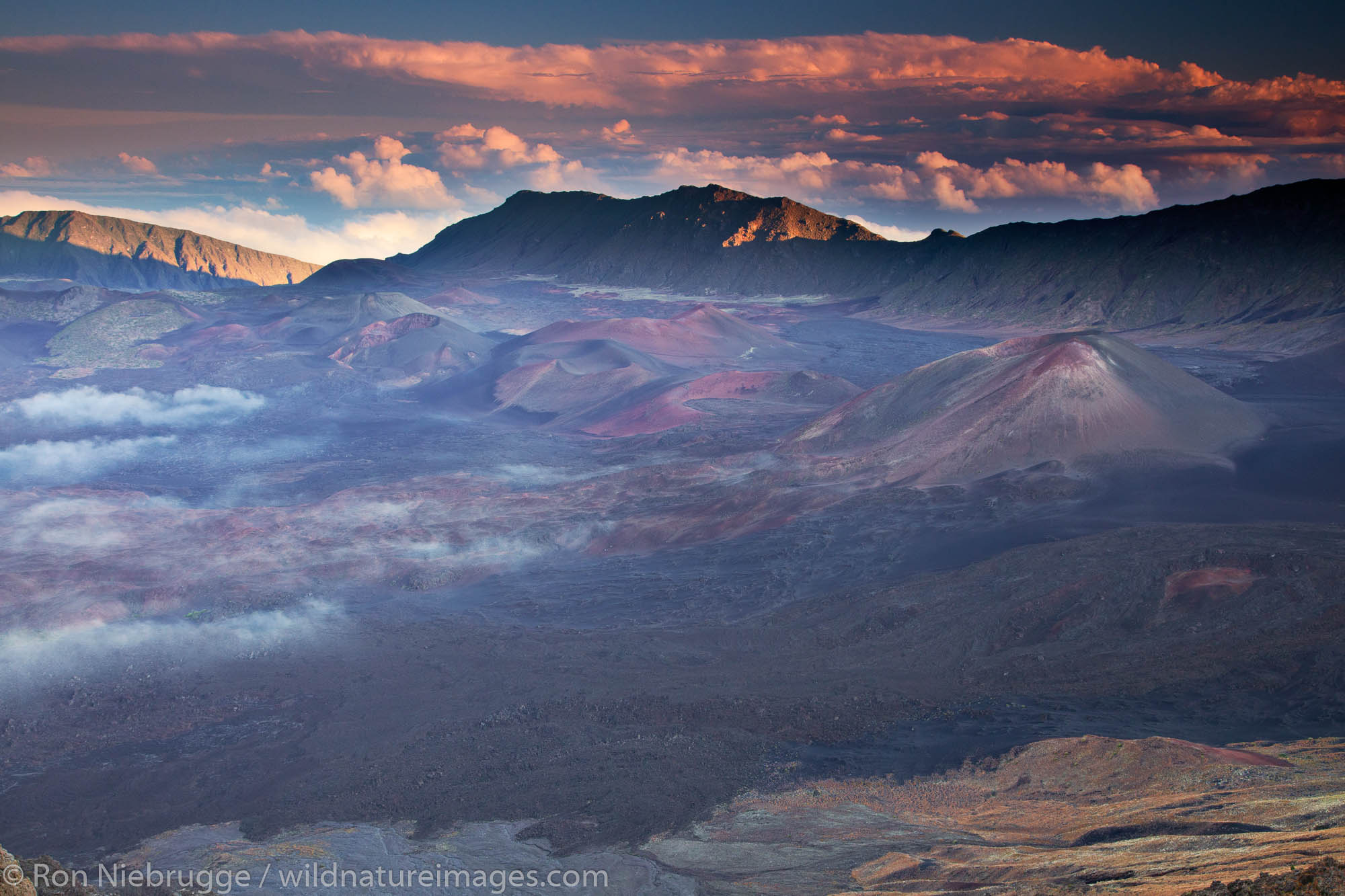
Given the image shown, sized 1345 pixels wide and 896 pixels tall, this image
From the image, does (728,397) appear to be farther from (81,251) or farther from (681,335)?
(81,251)

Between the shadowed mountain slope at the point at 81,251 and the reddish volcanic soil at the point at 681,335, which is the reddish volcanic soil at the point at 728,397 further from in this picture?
the shadowed mountain slope at the point at 81,251

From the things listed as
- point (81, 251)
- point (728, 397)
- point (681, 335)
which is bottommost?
point (728, 397)

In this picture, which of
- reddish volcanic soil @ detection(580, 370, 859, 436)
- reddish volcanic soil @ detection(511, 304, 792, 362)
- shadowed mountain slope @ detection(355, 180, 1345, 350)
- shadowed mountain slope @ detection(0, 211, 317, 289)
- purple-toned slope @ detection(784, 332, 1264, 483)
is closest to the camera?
purple-toned slope @ detection(784, 332, 1264, 483)

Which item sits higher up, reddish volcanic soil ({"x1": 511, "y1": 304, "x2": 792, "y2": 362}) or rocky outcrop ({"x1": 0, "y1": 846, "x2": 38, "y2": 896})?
reddish volcanic soil ({"x1": 511, "y1": 304, "x2": 792, "y2": 362})

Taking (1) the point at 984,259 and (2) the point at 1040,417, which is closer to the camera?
(2) the point at 1040,417

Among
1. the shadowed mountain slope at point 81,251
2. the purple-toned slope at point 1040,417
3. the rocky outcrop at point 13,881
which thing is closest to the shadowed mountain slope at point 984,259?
the purple-toned slope at point 1040,417

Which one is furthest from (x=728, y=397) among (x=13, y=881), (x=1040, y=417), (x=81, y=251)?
(x=81, y=251)

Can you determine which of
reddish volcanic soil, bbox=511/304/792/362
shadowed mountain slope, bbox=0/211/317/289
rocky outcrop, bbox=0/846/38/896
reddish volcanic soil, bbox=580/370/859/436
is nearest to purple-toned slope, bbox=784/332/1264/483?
reddish volcanic soil, bbox=580/370/859/436

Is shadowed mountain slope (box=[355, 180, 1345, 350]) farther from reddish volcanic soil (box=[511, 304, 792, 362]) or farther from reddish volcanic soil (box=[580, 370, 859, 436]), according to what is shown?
reddish volcanic soil (box=[511, 304, 792, 362])

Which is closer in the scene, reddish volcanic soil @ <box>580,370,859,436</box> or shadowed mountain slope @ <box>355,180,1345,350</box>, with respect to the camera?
reddish volcanic soil @ <box>580,370,859,436</box>
